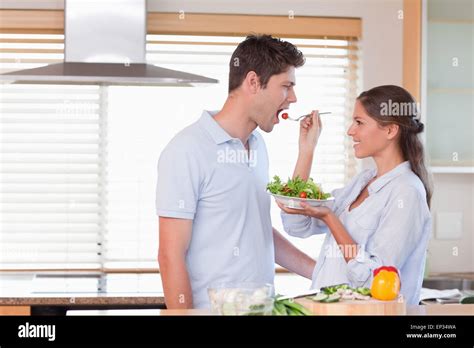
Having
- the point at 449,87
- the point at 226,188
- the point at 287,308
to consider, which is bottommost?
the point at 287,308

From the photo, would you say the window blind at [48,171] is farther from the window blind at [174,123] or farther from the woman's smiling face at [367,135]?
the woman's smiling face at [367,135]

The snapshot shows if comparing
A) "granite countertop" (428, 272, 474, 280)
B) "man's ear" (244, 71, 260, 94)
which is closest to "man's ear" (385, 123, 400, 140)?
"man's ear" (244, 71, 260, 94)

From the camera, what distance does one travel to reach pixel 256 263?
2215 millimetres

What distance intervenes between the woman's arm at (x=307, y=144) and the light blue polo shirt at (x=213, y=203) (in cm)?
31

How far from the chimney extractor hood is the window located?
0.56 meters

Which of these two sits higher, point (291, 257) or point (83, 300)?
point (291, 257)

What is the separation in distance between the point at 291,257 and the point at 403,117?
0.53 metres

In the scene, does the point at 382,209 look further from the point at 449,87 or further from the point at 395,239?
the point at 449,87

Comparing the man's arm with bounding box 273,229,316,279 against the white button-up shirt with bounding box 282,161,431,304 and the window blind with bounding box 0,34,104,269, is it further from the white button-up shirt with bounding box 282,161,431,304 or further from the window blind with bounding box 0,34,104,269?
the window blind with bounding box 0,34,104,269

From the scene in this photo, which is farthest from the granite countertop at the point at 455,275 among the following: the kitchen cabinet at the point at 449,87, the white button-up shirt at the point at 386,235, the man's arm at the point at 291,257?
the white button-up shirt at the point at 386,235

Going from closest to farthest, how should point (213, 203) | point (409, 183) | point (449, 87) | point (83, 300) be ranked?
point (213, 203)
point (409, 183)
point (83, 300)
point (449, 87)

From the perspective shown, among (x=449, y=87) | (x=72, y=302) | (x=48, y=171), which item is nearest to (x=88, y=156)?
(x=48, y=171)

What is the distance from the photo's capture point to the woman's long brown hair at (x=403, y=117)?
7.58 ft

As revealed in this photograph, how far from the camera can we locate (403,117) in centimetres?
231
